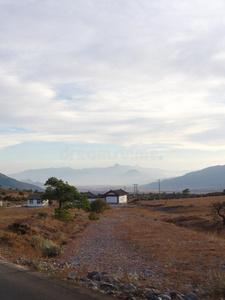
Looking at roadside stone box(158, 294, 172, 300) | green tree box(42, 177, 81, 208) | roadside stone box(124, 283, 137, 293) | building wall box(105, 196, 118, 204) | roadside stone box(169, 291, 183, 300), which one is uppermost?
green tree box(42, 177, 81, 208)

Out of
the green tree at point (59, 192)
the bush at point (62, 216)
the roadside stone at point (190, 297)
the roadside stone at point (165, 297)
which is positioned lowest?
the bush at point (62, 216)

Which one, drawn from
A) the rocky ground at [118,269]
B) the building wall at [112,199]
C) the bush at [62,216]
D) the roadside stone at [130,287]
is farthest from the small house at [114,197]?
the roadside stone at [130,287]

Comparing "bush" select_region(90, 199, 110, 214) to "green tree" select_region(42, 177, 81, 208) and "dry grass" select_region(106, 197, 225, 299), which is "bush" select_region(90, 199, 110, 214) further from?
"dry grass" select_region(106, 197, 225, 299)

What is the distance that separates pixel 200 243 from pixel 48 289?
1241 centimetres

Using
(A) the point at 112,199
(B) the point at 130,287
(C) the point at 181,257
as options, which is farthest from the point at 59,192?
(A) the point at 112,199

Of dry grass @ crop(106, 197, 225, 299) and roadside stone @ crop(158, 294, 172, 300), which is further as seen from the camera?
dry grass @ crop(106, 197, 225, 299)

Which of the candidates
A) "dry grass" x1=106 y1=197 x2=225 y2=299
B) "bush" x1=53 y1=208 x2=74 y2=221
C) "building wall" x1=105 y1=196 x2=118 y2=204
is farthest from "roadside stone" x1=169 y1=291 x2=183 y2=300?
"building wall" x1=105 y1=196 x2=118 y2=204

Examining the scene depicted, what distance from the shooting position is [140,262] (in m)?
13.4

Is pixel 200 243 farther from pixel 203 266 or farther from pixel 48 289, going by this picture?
pixel 48 289

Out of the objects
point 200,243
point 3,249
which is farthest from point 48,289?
point 200,243

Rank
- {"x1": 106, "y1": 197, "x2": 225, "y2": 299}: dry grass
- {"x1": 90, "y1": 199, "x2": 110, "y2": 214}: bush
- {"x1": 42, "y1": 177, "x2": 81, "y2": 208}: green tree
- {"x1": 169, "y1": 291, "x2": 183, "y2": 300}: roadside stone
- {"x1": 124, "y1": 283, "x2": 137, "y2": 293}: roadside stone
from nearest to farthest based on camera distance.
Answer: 1. {"x1": 169, "y1": 291, "x2": 183, "y2": 300}: roadside stone
2. {"x1": 124, "y1": 283, "x2": 137, "y2": 293}: roadside stone
3. {"x1": 106, "y1": 197, "x2": 225, "y2": 299}: dry grass
4. {"x1": 42, "y1": 177, "x2": 81, "y2": 208}: green tree
5. {"x1": 90, "y1": 199, "x2": 110, "y2": 214}: bush

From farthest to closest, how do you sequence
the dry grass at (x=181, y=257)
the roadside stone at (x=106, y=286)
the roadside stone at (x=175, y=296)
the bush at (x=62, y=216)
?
1. the bush at (x=62, y=216)
2. the dry grass at (x=181, y=257)
3. the roadside stone at (x=106, y=286)
4. the roadside stone at (x=175, y=296)

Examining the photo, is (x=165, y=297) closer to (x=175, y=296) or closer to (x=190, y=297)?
(x=175, y=296)

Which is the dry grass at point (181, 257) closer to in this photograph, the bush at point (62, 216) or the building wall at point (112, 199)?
the bush at point (62, 216)
